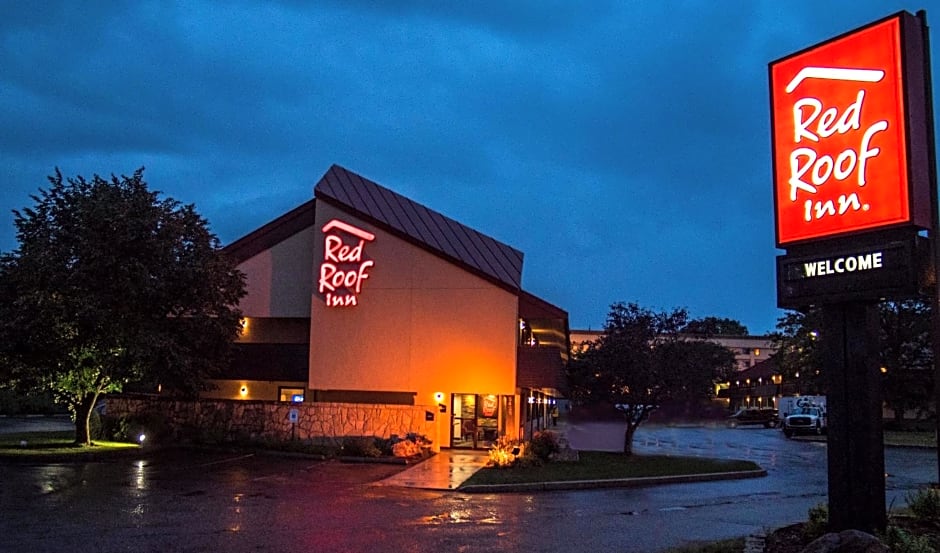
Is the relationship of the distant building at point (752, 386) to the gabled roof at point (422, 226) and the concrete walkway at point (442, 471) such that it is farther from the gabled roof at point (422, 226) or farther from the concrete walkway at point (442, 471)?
the concrete walkway at point (442, 471)

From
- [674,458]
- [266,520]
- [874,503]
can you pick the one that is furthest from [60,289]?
[874,503]

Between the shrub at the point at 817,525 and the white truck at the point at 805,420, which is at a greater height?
the shrub at the point at 817,525

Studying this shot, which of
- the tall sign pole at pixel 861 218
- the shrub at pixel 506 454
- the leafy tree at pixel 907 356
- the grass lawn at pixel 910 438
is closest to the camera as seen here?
the tall sign pole at pixel 861 218

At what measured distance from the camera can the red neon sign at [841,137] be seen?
9.38m

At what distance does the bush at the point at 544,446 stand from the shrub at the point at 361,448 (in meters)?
4.90

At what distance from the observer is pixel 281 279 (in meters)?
31.7

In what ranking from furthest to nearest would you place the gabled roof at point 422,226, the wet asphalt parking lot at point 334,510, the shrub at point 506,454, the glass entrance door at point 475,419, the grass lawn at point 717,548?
the glass entrance door at point 475,419 < the gabled roof at point 422,226 < the shrub at point 506,454 < the wet asphalt parking lot at point 334,510 < the grass lawn at point 717,548

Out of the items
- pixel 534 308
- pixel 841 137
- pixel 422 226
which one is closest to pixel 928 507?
pixel 841 137

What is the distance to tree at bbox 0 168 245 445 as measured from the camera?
23.8 m

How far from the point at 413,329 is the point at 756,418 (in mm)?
44016

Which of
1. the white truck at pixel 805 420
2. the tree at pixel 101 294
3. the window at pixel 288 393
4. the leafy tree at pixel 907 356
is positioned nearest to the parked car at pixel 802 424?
the white truck at pixel 805 420

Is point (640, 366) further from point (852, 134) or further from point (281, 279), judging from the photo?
point (852, 134)

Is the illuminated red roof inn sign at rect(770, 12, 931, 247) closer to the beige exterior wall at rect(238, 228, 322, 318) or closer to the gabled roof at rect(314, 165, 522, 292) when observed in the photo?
the gabled roof at rect(314, 165, 522, 292)

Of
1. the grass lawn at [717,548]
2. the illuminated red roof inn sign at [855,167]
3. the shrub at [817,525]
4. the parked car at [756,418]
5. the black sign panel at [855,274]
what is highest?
the illuminated red roof inn sign at [855,167]
